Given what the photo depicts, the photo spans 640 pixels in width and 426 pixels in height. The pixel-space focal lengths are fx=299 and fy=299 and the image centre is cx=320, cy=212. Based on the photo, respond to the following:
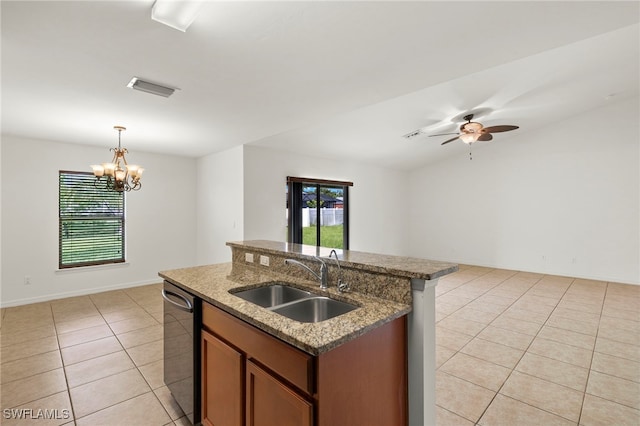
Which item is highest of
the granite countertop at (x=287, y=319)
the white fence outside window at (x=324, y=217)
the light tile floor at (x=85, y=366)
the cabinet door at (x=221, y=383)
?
the white fence outside window at (x=324, y=217)

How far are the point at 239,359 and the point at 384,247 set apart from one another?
20.8ft

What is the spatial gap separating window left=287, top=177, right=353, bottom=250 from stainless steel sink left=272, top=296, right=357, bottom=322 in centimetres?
368

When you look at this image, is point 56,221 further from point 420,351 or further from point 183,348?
point 420,351

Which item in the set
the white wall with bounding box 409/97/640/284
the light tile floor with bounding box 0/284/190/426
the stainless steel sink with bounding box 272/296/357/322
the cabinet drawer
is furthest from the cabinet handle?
the white wall with bounding box 409/97/640/284

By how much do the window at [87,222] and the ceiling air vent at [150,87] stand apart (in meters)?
3.08

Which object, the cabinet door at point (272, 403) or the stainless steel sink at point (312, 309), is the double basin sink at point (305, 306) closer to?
the stainless steel sink at point (312, 309)

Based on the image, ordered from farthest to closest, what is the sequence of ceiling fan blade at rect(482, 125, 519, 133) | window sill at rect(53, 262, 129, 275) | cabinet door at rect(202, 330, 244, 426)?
window sill at rect(53, 262, 129, 275) < ceiling fan blade at rect(482, 125, 519, 133) < cabinet door at rect(202, 330, 244, 426)

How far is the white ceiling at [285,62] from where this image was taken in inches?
68.7

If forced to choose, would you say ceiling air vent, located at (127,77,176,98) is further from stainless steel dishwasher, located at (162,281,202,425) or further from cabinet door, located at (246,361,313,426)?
cabinet door, located at (246,361,313,426)

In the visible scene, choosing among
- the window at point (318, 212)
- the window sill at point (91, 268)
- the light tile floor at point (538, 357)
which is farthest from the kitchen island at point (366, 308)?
the window sill at point (91, 268)

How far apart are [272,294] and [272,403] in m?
0.84

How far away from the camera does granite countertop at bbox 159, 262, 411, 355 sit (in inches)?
44.4

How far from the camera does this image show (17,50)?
203 centimetres

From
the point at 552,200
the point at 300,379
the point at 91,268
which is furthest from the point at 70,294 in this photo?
the point at 552,200
